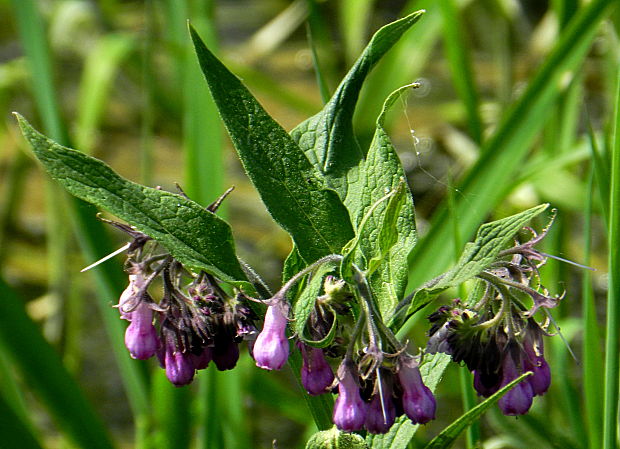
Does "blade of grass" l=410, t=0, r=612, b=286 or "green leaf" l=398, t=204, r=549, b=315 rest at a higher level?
"green leaf" l=398, t=204, r=549, b=315

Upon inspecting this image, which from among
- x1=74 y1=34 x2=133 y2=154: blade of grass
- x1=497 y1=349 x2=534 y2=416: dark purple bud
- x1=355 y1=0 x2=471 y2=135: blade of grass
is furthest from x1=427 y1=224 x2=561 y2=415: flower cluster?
x1=74 y1=34 x2=133 y2=154: blade of grass

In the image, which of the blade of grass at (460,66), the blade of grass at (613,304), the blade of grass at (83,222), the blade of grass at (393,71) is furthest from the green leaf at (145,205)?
the blade of grass at (393,71)

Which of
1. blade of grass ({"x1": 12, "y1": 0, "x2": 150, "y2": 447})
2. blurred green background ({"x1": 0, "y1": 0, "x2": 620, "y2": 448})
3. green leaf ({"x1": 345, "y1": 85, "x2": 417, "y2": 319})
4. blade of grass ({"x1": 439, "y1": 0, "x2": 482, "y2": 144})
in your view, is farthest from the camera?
blade of grass ({"x1": 439, "y1": 0, "x2": 482, "y2": 144})

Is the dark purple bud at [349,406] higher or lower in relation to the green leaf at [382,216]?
lower

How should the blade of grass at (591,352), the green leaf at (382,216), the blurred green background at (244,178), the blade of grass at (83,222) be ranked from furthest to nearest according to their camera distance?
the blade of grass at (83,222) → the blurred green background at (244,178) → the blade of grass at (591,352) → the green leaf at (382,216)

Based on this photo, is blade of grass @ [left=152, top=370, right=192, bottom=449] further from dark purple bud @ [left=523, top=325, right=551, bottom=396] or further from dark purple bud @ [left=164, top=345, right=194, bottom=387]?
dark purple bud @ [left=523, top=325, right=551, bottom=396]

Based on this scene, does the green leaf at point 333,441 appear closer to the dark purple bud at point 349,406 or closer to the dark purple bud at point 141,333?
the dark purple bud at point 349,406

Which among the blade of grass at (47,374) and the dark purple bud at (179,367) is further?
the blade of grass at (47,374)
